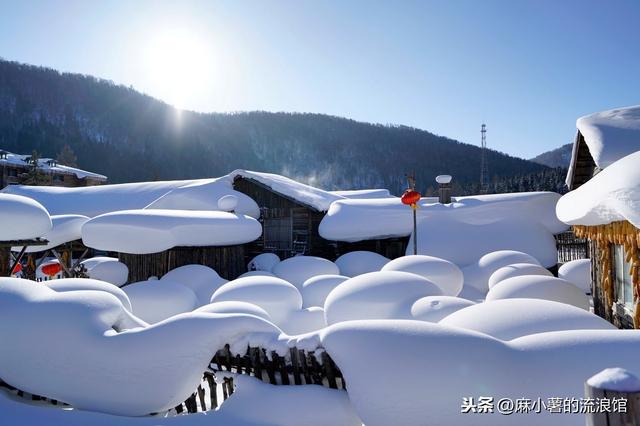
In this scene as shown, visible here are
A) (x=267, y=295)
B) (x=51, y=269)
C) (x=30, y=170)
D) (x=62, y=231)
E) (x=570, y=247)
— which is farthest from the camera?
(x=30, y=170)

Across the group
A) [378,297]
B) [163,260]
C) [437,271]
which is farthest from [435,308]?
[163,260]

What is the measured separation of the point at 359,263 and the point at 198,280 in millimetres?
4737

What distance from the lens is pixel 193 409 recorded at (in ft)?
14.8

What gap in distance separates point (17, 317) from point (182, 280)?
6.37 meters

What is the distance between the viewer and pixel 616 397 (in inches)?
68.8

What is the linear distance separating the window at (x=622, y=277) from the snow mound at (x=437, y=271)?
2.99 metres

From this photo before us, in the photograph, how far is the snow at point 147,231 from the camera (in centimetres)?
1157

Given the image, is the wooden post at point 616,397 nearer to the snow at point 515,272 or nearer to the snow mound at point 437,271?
the snow mound at point 437,271

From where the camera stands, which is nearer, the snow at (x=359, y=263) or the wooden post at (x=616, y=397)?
the wooden post at (x=616, y=397)

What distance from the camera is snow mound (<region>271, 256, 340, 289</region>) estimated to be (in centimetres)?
1155

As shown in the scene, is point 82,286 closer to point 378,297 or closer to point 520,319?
point 378,297

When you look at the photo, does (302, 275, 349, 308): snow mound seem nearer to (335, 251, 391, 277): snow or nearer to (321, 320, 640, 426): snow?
(335, 251, 391, 277): snow

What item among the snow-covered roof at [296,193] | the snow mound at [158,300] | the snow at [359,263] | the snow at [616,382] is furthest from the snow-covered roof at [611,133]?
the snow-covered roof at [296,193]

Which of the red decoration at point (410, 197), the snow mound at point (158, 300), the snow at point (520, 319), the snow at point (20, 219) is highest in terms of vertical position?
the red decoration at point (410, 197)
